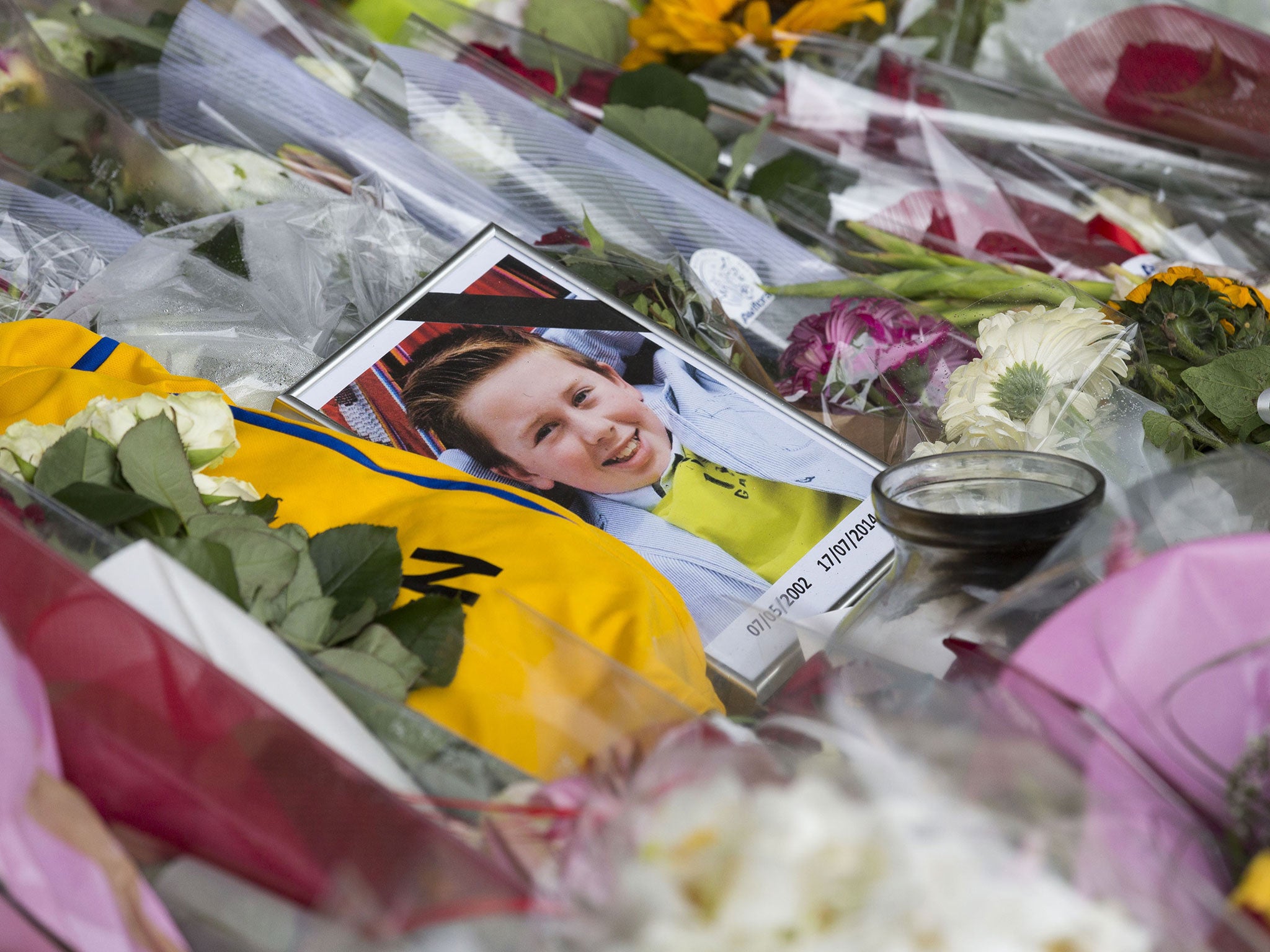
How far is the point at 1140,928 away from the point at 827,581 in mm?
413

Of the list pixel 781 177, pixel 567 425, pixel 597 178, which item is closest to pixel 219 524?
pixel 567 425

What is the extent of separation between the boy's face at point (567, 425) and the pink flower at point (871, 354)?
0.19m

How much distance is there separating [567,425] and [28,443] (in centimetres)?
36

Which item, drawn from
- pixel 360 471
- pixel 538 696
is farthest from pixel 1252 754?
pixel 360 471

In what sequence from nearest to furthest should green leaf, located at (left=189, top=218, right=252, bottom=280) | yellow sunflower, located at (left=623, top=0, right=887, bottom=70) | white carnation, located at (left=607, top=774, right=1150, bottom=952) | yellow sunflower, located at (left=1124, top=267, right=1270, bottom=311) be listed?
white carnation, located at (left=607, top=774, right=1150, bottom=952) → yellow sunflower, located at (left=1124, top=267, right=1270, bottom=311) → green leaf, located at (left=189, top=218, right=252, bottom=280) → yellow sunflower, located at (left=623, top=0, right=887, bottom=70)

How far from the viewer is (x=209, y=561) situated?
1.68ft

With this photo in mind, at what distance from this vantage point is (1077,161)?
1.32 metres

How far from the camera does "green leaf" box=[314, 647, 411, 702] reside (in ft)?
1.65

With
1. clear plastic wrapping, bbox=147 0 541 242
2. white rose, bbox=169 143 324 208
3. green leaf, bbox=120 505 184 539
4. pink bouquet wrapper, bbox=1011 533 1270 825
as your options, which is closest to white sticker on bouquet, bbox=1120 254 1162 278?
clear plastic wrapping, bbox=147 0 541 242

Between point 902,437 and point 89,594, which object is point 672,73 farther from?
point 89,594

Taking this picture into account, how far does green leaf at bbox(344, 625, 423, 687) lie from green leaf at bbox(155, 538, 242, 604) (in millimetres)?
63

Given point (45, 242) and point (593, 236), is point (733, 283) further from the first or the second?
point (45, 242)

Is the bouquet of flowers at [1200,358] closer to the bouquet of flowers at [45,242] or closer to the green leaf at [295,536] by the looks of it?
the green leaf at [295,536]

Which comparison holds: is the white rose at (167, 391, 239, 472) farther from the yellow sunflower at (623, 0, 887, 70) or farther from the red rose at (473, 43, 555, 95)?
the yellow sunflower at (623, 0, 887, 70)
